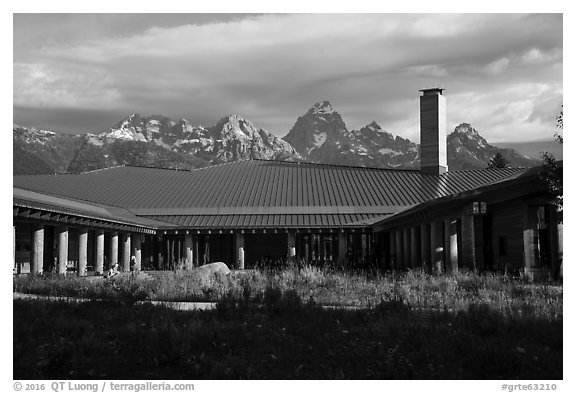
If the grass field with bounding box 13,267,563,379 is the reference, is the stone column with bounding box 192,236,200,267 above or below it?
above

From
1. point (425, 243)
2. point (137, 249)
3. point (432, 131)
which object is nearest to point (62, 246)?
point (137, 249)

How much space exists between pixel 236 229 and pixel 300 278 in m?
15.9

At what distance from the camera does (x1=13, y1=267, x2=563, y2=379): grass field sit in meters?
10.0

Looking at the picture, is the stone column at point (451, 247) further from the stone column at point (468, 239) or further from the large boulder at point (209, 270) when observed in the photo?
the large boulder at point (209, 270)

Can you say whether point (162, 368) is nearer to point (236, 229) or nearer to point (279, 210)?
point (236, 229)

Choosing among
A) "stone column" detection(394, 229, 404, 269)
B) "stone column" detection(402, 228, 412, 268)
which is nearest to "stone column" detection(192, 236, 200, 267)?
"stone column" detection(394, 229, 404, 269)

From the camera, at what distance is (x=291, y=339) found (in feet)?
37.8

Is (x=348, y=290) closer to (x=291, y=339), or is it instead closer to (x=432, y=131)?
(x=291, y=339)

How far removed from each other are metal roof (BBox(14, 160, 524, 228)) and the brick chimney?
109 cm

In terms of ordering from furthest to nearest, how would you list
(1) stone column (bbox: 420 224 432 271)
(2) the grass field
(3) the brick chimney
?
(3) the brick chimney, (1) stone column (bbox: 420 224 432 271), (2) the grass field

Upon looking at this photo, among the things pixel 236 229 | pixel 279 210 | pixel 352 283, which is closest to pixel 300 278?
pixel 352 283

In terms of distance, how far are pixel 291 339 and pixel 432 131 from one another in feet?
132

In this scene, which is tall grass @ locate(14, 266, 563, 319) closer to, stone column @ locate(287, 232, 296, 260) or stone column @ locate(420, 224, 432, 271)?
stone column @ locate(420, 224, 432, 271)

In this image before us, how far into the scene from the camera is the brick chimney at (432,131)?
47438mm
